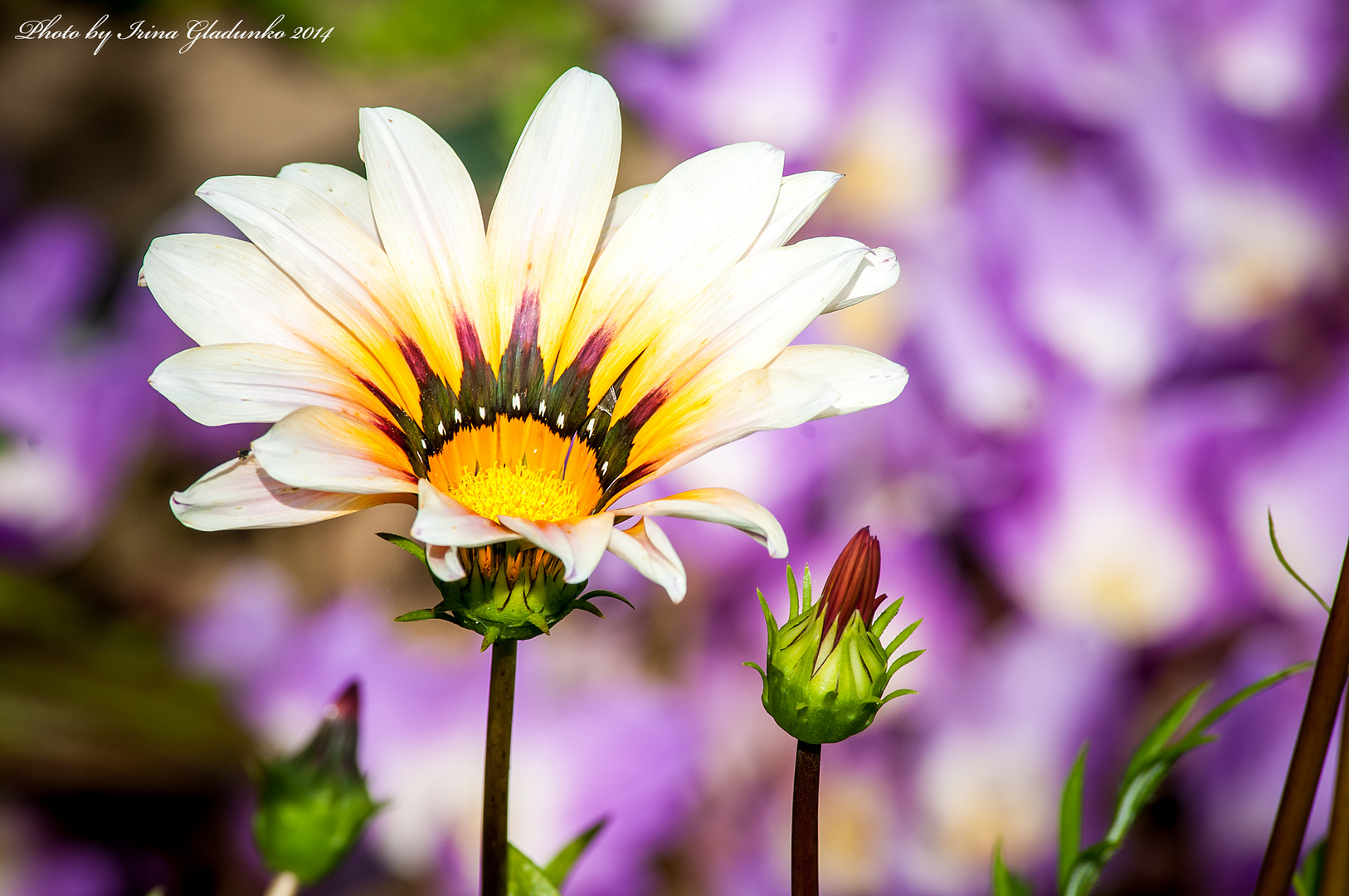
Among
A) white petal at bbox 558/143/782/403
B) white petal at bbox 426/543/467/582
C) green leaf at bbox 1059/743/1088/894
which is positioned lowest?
green leaf at bbox 1059/743/1088/894

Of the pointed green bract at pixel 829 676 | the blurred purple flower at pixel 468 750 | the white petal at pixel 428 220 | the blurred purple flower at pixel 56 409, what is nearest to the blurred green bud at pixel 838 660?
the pointed green bract at pixel 829 676

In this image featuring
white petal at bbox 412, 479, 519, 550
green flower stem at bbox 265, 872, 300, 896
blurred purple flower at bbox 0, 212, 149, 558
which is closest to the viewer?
white petal at bbox 412, 479, 519, 550

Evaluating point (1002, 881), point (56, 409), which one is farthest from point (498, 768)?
point (56, 409)

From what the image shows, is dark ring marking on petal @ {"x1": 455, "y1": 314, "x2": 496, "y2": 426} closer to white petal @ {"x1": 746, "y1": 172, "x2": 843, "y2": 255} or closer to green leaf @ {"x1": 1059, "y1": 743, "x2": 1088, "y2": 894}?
white petal @ {"x1": 746, "y1": 172, "x2": 843, "y2": 255}

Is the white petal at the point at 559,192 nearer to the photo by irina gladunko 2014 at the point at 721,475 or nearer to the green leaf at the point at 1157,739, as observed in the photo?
the photo by irina gladunko 2014 at the point at 721,475

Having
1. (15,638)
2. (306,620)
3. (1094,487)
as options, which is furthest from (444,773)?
→ (1094,487)

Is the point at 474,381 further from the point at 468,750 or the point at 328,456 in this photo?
the point at 468,750

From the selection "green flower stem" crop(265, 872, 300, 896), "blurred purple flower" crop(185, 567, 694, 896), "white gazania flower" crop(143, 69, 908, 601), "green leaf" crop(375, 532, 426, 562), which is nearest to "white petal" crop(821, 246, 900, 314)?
"white gazania flower" crop(143, 69, 908, 601)
